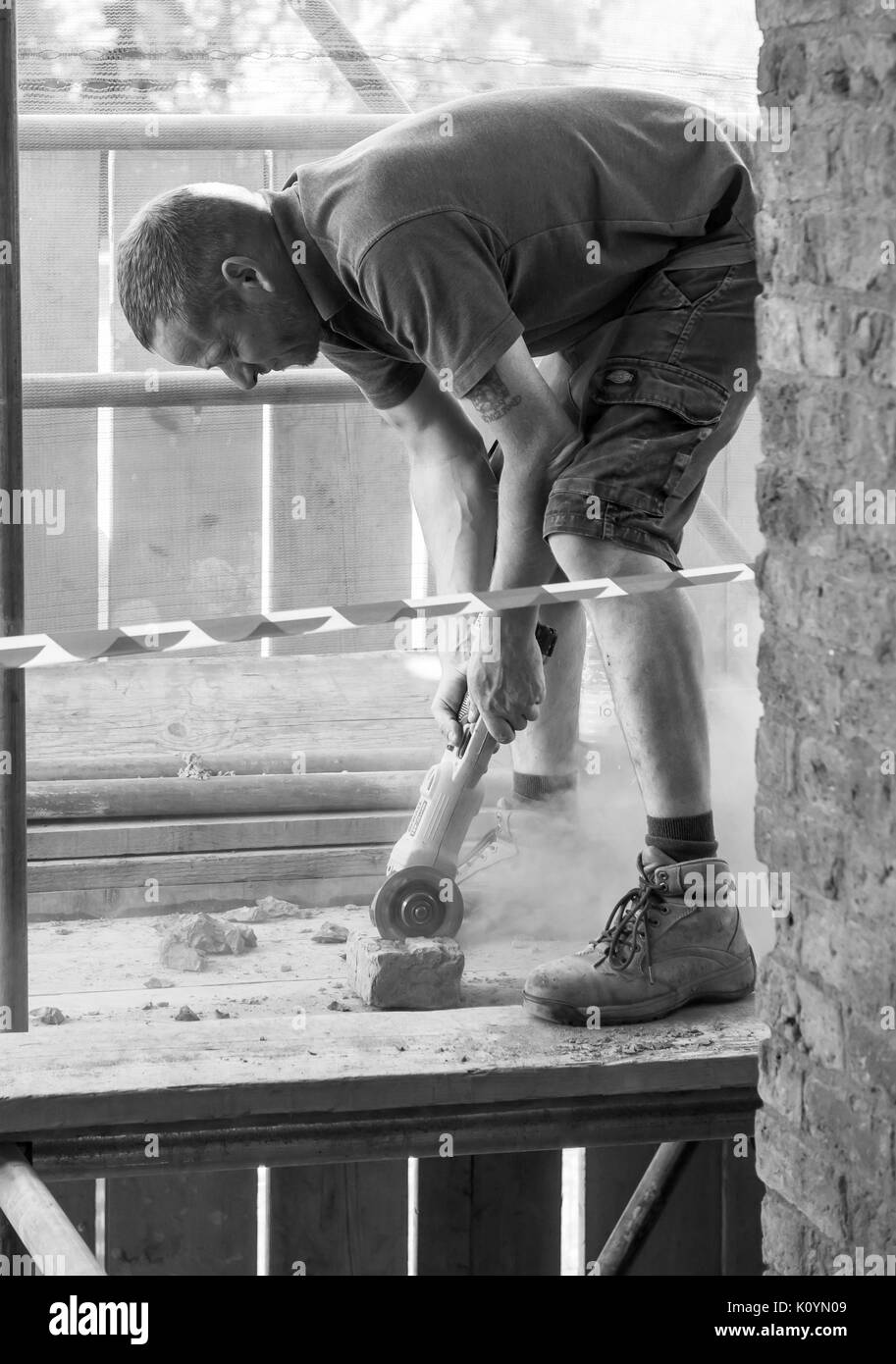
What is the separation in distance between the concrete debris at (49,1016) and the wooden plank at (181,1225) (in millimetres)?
419

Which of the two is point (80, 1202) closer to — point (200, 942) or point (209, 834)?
point (200, 942)

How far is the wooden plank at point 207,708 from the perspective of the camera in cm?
386

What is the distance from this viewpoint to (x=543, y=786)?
11.0ft

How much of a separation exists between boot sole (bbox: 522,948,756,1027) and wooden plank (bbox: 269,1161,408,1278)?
60 cm

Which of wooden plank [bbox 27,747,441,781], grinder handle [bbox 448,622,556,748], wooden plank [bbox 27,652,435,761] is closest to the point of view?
grinder handle [bbox 448,622,556,748]

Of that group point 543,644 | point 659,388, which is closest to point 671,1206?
point 543,644

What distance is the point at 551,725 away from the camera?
10.8 ft

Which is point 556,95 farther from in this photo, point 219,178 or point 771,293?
point 219,178

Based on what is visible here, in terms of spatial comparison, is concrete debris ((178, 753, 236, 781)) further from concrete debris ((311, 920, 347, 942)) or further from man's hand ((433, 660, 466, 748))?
man's hand ((433, 660, 466, 748))

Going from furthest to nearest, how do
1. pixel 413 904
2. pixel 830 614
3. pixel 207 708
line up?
1. pixel 207 708
2. pixel 413 904
3. pixel 830 614

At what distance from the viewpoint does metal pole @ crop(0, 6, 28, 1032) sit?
244 centimetres

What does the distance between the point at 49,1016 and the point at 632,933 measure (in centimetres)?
104

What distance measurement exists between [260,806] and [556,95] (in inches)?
74.6

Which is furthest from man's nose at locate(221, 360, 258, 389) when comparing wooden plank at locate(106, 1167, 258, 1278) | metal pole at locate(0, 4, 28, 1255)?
wooden plank at locate(106, 1167, 258, 1278)
